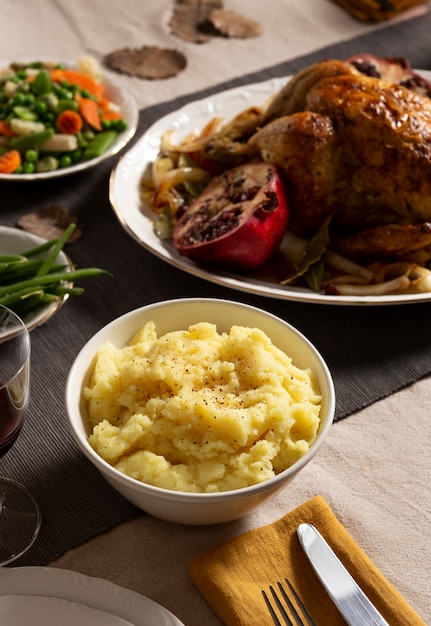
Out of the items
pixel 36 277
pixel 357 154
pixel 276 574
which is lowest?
pixel 36 277

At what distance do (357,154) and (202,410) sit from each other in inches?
49.1

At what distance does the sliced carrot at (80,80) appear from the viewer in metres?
3.19

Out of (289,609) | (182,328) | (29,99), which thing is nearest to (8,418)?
(182,328)

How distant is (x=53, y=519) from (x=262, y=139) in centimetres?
142

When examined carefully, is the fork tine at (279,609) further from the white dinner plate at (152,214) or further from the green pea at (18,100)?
the green pea at (18,100)

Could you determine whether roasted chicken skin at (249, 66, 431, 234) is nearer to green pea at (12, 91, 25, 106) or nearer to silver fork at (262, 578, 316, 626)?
green pea at (12, 91, 25, 106)

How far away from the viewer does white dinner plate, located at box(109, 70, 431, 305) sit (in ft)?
7.48

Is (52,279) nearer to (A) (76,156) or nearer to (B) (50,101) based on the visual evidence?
(A) (76,156)

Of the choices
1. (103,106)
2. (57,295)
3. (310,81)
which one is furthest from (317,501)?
(103,106)

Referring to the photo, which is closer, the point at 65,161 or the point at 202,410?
the point at 202,410

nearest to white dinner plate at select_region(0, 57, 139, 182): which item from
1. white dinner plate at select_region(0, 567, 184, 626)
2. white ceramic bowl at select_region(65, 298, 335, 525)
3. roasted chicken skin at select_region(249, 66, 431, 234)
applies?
roasted chicken skin at select_region(249, 66, 431, 234)

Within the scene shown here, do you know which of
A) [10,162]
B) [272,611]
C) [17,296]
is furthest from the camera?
[10,162]

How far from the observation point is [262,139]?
253 cm

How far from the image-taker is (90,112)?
118 inches
